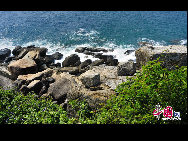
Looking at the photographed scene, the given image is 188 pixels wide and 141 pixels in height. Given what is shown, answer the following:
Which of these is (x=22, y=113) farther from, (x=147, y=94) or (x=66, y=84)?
(x=147, y=94)

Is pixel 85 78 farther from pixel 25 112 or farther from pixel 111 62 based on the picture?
pixel 111 62

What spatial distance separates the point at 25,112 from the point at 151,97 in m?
3.72

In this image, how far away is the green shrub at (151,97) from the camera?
4082 mm

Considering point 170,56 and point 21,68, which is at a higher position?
point 170,56

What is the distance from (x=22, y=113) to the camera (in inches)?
222

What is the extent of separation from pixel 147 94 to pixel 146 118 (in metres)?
0.58

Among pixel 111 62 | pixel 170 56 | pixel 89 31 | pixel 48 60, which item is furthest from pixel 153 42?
pixel 170 56

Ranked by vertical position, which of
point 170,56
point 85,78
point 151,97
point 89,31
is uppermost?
point 170,56

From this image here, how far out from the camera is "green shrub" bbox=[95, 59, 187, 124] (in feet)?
13.4

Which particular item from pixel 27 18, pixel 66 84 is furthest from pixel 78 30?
pixel 66 84

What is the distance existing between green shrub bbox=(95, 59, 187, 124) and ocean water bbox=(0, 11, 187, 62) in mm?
12464

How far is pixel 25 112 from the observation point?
5633 mm

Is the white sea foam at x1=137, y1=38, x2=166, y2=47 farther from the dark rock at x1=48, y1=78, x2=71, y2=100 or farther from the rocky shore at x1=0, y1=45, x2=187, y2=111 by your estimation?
the dark rock at x1=48, y1=78, x2=71, y2=100
